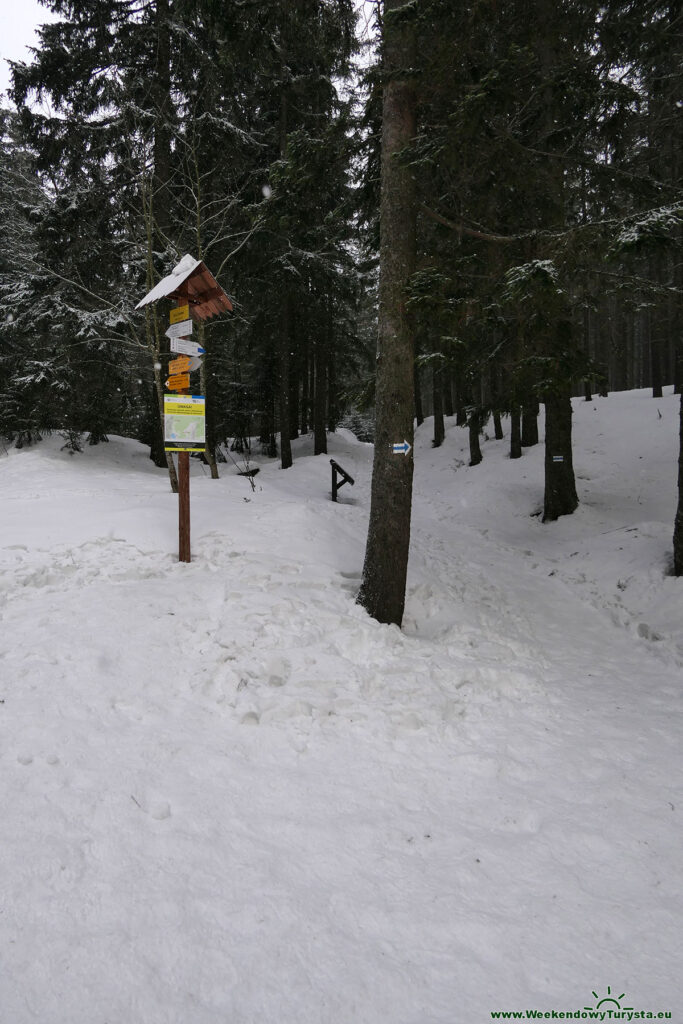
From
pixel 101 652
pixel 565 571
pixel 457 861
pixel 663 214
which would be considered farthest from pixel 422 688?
pixel 565 571

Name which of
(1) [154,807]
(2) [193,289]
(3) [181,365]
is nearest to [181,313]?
(2) [193,289]

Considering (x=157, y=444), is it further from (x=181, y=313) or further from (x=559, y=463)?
(x=559, y=463)

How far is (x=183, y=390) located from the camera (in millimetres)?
6590

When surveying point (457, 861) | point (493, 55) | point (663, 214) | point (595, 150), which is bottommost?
point (457, 861)

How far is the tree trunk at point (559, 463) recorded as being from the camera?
11.1 meters

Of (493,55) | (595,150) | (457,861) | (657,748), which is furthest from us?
(595,150)

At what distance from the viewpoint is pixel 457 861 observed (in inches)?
112

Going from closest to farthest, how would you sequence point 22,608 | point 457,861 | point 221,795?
point 457,861 → point 221,795 → point 22,608

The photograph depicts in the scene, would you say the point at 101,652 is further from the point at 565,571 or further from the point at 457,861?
the point at 565,571

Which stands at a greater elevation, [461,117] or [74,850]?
Result: [461,117]

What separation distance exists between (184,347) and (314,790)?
5.39 m

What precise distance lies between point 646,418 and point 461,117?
17.6 m

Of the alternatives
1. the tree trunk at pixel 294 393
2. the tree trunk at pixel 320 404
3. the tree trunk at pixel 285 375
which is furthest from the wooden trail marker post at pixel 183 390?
the tree trunk at pixel 294 393

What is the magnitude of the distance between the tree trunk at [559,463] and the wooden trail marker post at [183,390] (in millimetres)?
7894
